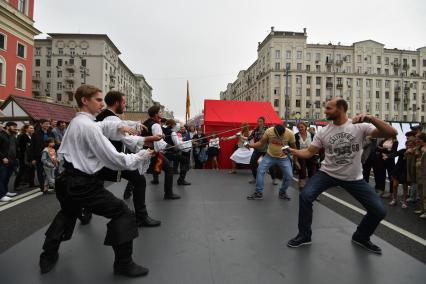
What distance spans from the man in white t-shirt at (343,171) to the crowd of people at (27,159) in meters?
5.31

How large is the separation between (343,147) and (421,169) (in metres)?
2.91

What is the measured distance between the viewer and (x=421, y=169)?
495cm

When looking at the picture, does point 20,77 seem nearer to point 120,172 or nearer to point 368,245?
point 120,172

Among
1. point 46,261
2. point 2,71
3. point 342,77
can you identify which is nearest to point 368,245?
point 46,261

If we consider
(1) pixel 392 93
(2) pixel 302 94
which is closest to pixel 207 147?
(2) pixel 302 94

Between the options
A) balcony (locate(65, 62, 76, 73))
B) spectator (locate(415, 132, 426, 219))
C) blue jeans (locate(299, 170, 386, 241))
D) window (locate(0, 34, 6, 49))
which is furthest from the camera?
balcony (locate(65, 62, 76, 73))

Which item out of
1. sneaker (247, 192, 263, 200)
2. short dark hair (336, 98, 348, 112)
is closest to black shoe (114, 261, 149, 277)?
short dark hair (336, 98, 348, 112)

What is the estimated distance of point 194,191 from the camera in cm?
654

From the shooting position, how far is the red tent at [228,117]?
34.4 ft

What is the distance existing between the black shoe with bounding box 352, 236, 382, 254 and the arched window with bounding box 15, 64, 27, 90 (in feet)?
110

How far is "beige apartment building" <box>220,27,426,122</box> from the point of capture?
2532 inches

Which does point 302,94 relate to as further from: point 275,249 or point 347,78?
point 275,249

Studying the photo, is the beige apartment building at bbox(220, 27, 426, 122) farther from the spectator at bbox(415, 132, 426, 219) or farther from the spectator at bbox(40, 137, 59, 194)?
the spectator at bbox(40, 137, 59, 194)

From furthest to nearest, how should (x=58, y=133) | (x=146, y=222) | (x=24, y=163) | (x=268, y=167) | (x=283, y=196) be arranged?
(x=58, y=133)
(x=24, y=163)
(x=283, y=196)
(x=268, y=167)
(x=146, y=222)
